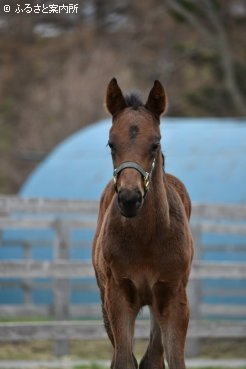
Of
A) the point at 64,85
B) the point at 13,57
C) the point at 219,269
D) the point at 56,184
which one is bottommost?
the point at 219,269

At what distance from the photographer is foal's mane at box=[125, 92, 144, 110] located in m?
6.25

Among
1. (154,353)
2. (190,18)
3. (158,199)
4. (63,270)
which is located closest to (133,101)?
(158,199)

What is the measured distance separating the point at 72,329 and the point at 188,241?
3.52 m

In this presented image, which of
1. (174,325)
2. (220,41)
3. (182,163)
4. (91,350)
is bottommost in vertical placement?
(91,350)

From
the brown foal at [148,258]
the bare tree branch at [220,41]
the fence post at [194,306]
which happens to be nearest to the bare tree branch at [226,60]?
the bare tree branch at [220,41]

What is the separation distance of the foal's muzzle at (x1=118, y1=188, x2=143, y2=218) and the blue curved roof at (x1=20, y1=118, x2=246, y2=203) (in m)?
9.12

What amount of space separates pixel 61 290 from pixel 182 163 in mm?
4855

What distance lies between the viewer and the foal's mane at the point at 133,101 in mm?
6250

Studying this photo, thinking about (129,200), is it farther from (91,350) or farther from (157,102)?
(91,350)

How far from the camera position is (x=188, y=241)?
261 inches

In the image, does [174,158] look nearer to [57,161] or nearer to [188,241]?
[57,161]

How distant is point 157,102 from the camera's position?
20.6 ft

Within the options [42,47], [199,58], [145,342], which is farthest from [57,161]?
[42,47]

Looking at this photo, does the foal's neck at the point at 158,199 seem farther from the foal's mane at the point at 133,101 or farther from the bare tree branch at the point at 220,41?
the bare tree branch at the point at 220,41
